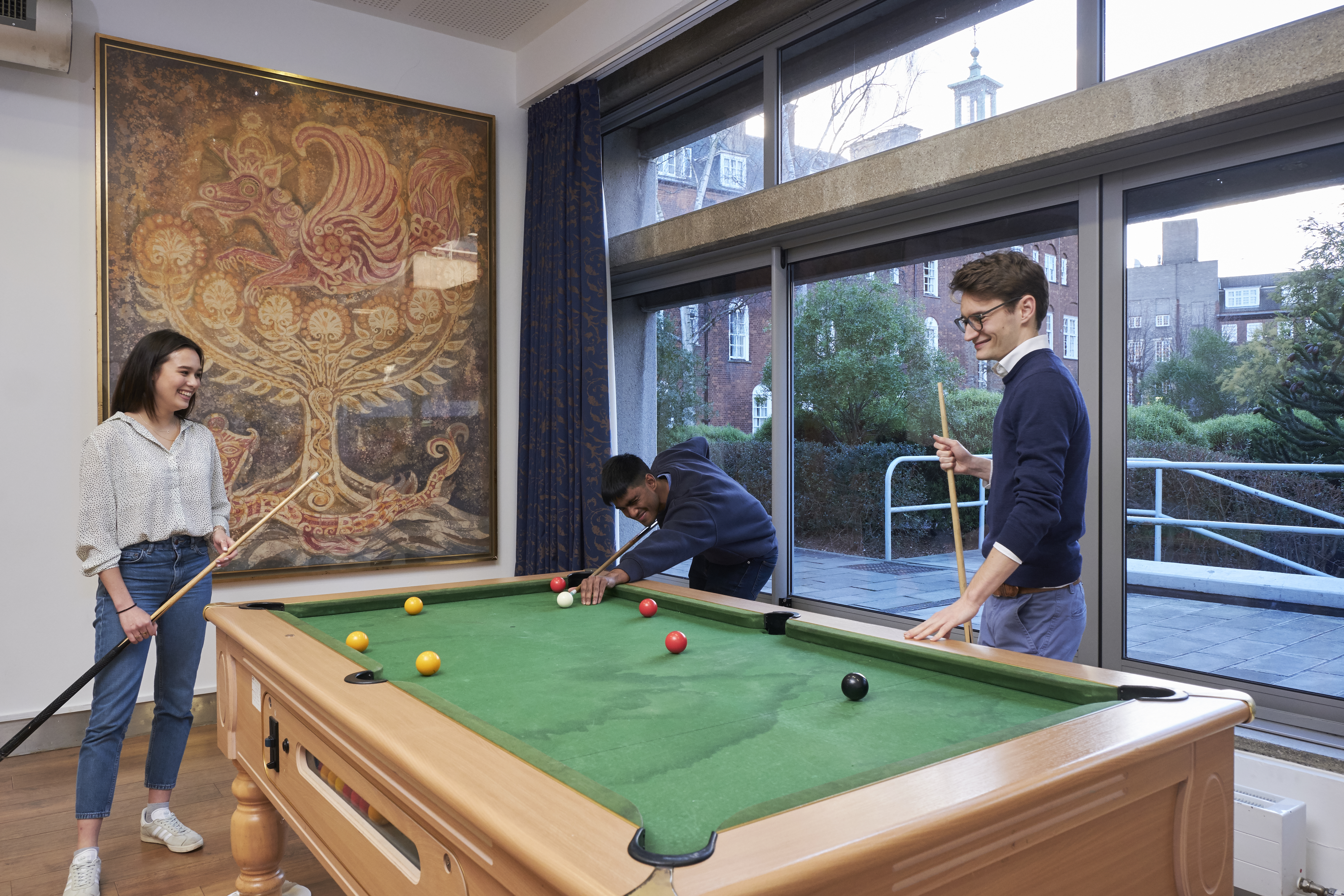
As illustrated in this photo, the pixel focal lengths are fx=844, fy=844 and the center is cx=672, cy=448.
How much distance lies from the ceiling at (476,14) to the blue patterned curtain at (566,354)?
352mm

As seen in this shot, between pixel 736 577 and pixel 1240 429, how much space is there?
166 cm

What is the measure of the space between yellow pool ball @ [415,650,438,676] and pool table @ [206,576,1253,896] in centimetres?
2

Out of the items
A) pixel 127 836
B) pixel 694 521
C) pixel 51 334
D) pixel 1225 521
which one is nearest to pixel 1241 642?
pixel 1225 521

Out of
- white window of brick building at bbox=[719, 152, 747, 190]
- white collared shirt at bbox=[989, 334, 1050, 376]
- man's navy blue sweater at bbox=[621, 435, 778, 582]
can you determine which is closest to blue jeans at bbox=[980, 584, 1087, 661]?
white collared shirt at bbox=[989, 334, 1050, 376]

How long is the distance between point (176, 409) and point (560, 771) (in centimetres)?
213

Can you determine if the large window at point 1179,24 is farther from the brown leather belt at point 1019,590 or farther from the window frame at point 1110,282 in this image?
the brown leather belt at point 1019,590

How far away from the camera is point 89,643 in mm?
3477

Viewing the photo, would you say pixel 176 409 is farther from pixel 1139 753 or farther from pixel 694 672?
pixel 1139 753

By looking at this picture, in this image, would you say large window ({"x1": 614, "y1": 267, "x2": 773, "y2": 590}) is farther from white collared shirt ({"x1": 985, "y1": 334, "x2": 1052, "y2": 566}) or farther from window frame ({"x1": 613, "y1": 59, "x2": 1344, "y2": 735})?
white collared shirt ({"x1": 985, "y1": 334, "x2": 1052, "y2": 566})

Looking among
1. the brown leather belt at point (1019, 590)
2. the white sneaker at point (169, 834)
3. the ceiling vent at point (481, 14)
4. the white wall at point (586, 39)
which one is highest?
the ceiling vent at point (481, 14)

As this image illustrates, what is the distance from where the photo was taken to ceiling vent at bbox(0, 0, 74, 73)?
123 inches

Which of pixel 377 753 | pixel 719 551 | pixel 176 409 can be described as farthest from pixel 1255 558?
pixel 176 409

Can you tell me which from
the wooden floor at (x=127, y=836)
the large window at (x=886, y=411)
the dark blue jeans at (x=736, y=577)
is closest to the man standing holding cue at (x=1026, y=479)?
the large window at (x=886, y=411)

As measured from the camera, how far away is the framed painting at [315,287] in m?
3.60
